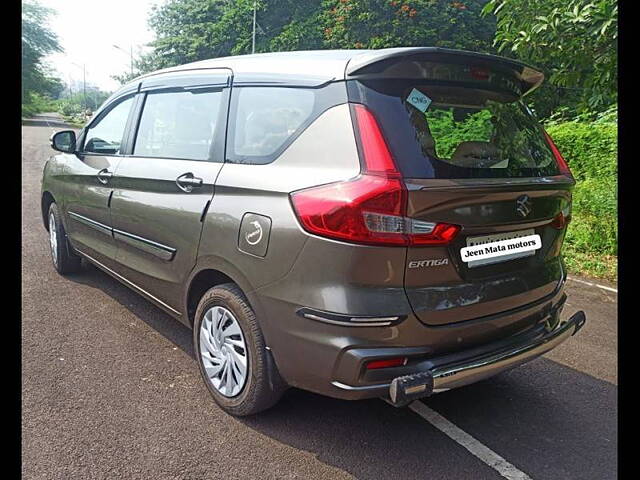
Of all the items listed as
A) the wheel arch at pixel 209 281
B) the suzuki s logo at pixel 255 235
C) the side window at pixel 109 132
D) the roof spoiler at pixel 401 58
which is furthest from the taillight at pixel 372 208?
the side window at pixel 109 132

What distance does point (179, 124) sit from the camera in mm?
3426

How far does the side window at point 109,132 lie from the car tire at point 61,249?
866 mm

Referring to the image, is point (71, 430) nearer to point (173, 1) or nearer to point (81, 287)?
point (81, 287)

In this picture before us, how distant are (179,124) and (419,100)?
5.50 ft

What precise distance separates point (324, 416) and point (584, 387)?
1.71 metres

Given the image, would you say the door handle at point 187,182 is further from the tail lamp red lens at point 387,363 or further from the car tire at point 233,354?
the tail lamp red lens at point 387,363

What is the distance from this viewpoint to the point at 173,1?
41094mm

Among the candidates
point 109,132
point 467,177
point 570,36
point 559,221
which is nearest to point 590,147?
point 570,36

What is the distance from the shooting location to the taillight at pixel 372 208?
7.25ft


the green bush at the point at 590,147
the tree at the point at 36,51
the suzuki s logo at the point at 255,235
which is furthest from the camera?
the tree at the point at 36,51

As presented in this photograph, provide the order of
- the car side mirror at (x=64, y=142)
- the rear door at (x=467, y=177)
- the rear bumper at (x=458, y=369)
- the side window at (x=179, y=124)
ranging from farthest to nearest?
the car side mirror at (x=64, y=142) → the side window at (x=179, y=124) → the rear door at (x=467, y=177) → the rear bumper at (x=458, y=369)

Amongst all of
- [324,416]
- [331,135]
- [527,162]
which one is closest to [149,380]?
[324,416]

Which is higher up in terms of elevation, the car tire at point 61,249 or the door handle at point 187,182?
the door handle at point 187,182

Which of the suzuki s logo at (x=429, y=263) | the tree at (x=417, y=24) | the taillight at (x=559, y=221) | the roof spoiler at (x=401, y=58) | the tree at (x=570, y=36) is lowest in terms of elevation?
the suzuki s logo at (x=429, y=263)
